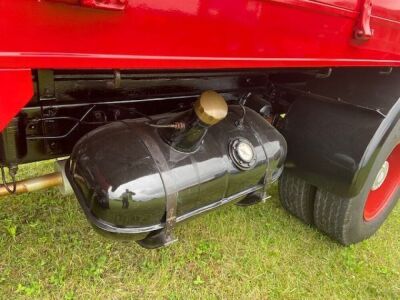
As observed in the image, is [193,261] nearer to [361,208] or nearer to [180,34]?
[361,208]

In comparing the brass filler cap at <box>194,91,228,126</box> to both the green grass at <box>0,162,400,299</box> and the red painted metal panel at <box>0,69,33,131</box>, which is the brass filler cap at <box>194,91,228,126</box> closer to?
the red painted metal panel at <box>0,69,33,131</box>

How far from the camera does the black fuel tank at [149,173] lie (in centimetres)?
118

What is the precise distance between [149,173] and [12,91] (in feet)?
1.89

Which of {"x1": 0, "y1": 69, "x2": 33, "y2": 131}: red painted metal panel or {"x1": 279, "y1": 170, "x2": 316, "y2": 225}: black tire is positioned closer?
{"x1": 0, "y1": 69, "x2": 33, "y2": 131}: red painted metal panel

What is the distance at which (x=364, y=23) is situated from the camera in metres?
1.25

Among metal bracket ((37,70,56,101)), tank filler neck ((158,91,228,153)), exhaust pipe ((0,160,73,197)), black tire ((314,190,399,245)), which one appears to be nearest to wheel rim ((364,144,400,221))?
black tire ((314,190,399,245))

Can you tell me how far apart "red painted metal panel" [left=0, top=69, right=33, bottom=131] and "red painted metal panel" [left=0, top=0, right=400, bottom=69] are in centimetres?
2

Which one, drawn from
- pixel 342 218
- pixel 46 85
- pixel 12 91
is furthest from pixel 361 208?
pixel 12 91

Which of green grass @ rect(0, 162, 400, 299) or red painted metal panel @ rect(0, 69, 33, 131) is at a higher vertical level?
red painted metal panel @ rect(0, 69, 33, 131)

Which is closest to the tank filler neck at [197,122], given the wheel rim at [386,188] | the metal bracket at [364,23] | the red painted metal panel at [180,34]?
the red painted metal panel at [180,34]

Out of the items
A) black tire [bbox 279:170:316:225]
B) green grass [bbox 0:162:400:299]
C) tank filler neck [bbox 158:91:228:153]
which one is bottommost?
green grass [bbox 0:162:400:299]

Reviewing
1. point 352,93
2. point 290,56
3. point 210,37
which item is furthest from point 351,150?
point 210,37

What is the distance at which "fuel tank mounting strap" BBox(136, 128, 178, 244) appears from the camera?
123 cm

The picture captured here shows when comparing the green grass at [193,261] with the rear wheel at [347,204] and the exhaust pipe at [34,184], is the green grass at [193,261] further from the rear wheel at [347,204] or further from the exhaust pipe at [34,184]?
the exhaust pipe at [34,184]
